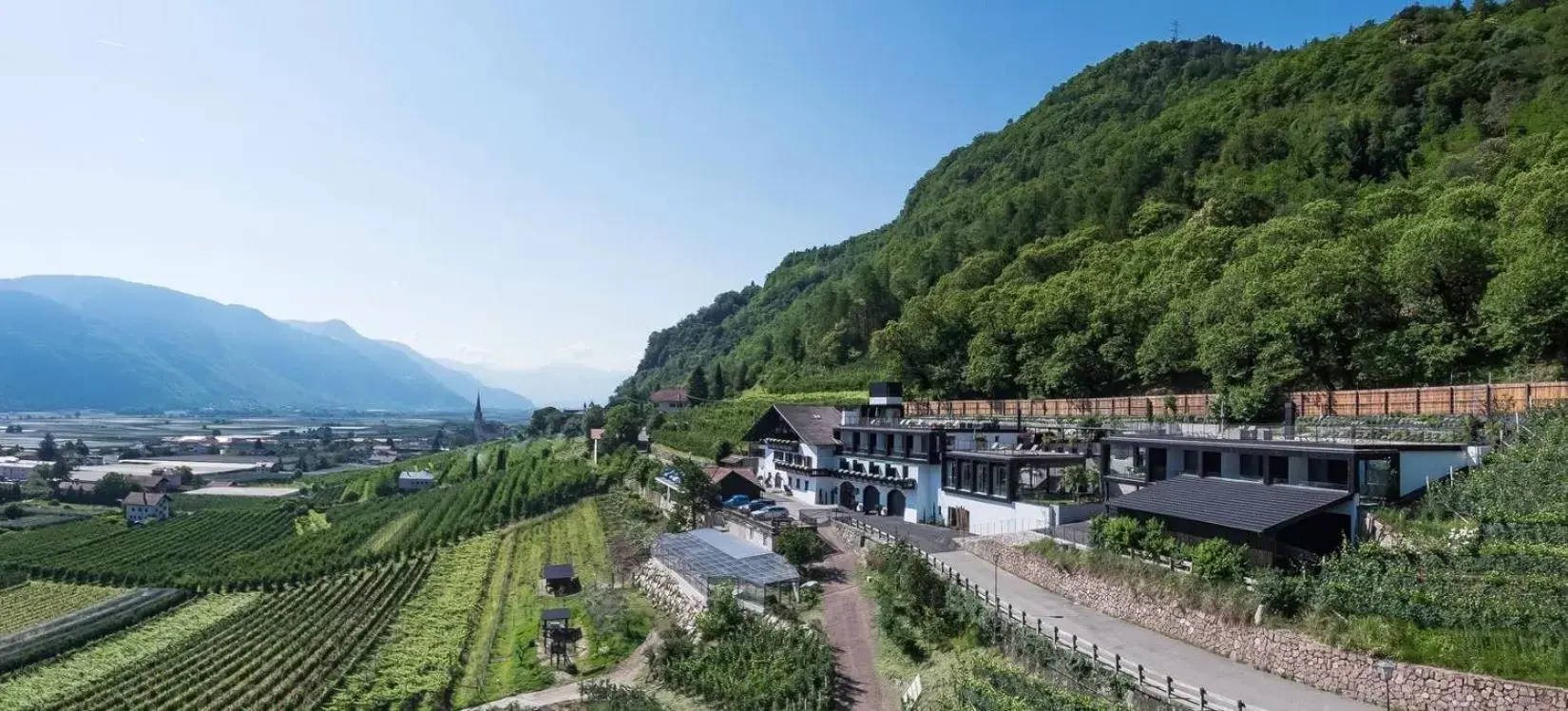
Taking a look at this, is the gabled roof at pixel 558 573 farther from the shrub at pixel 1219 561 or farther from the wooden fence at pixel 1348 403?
the shrub at pixel 1219 561

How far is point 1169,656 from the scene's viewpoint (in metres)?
19.9

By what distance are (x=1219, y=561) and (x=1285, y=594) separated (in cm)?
205

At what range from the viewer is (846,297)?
317 feet

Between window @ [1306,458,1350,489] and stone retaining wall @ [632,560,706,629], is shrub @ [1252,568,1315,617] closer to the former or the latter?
window @ [1306,458,1350,489]

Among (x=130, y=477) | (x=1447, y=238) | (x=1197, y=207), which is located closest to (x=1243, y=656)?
(x=1447, y=238)

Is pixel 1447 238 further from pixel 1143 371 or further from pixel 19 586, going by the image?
pixel 19 586

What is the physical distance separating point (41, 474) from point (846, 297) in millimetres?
124022

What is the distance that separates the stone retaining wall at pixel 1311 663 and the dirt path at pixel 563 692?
15.1m

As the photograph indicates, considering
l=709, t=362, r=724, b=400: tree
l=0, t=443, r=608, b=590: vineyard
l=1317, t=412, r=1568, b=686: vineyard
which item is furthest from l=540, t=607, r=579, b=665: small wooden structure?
l=709, t=362, r=724, b=400: tree

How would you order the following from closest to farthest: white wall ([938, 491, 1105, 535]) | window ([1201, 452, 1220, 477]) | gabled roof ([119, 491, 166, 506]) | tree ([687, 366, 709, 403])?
window ([1201, 452, 1220, 477]), white wall ([938, 491, 1105, 535]), gabled roof ([119, 491, 166, 506]), tree ([687, 366, 709, 403])

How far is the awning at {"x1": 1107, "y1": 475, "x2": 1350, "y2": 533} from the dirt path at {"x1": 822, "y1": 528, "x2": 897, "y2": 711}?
9.21 meters

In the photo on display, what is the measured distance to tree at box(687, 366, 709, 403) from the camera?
104m

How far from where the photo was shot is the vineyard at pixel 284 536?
187 ft

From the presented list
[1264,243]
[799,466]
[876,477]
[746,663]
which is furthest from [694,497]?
[1264,243]
